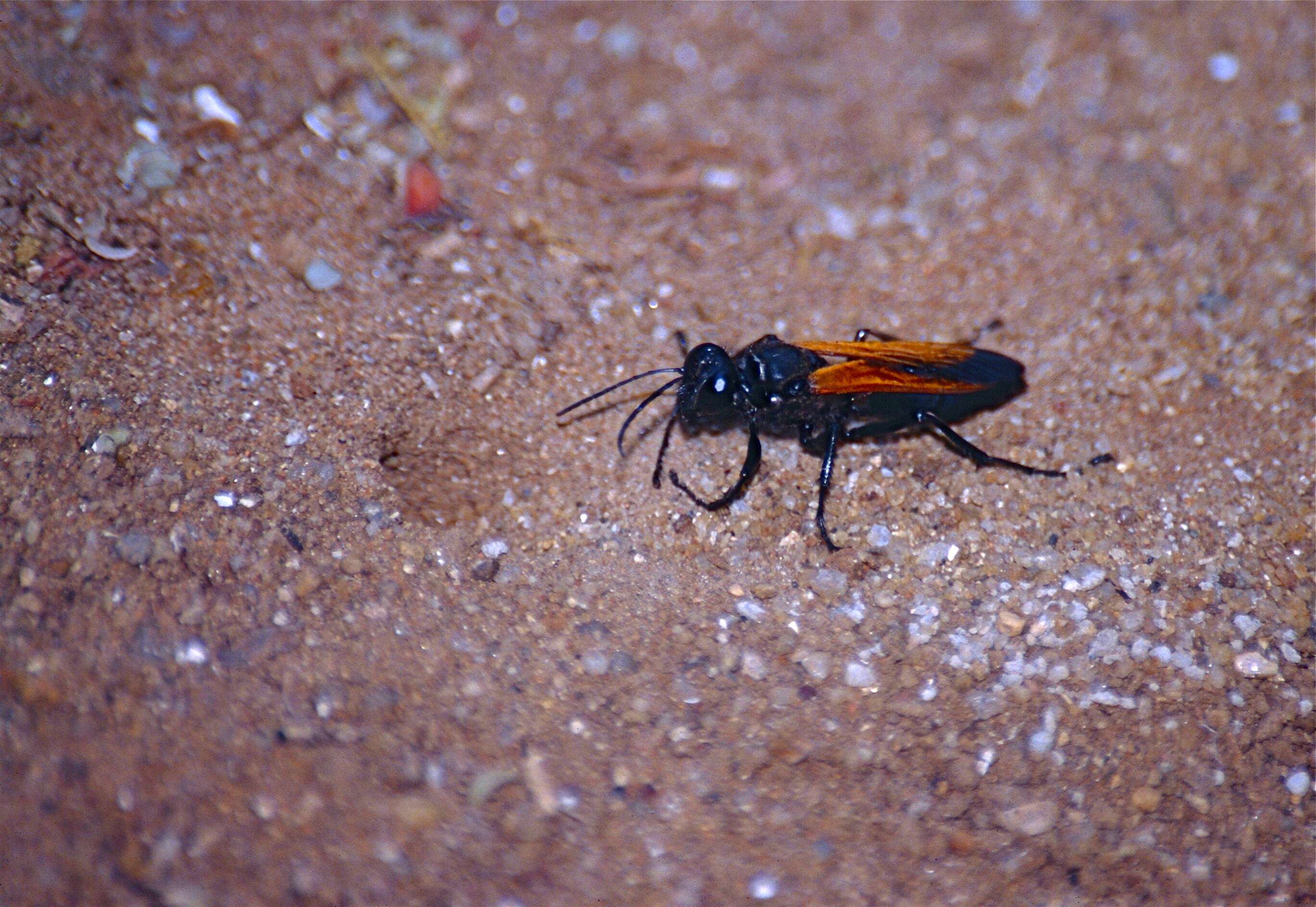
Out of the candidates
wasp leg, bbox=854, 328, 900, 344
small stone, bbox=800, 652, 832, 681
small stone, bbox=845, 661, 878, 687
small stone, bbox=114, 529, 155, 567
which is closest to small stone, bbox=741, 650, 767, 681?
small stone, bbox=800, 652, 832, 681

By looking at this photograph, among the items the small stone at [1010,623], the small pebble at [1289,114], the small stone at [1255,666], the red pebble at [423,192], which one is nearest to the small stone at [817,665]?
the small stone at [1010,623]

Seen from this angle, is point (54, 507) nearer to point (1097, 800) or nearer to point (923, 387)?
point (923, 387)

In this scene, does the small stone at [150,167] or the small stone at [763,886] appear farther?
the small stone at [150,167]

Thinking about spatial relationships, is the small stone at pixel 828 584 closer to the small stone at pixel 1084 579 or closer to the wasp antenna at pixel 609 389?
the small stone at pixel 1084 579

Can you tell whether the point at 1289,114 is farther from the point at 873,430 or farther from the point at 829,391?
the point at 829,391

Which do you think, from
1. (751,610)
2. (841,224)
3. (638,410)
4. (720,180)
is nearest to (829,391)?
(638,410)

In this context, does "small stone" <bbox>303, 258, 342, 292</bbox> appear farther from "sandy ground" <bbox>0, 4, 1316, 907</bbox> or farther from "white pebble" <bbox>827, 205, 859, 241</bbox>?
"white pebble" <bbox>827, 205, 859, 241</bbox>
